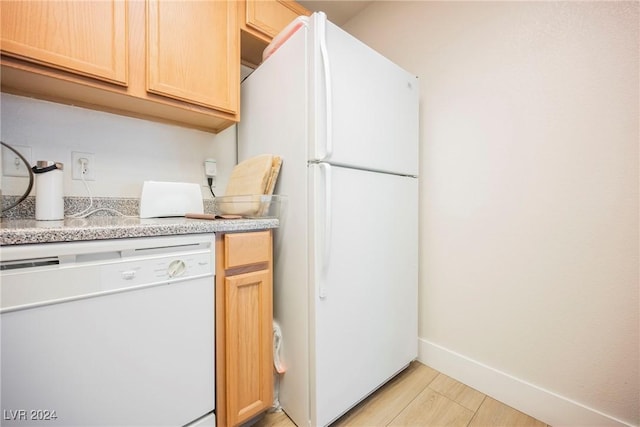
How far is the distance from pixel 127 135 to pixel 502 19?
1.94 meters

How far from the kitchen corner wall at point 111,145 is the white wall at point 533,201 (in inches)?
53.3

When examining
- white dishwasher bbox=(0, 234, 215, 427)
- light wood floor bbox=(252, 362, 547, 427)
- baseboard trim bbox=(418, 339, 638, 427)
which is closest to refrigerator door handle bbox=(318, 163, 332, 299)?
white dishwasher bbox=(0, 234, 215, 427)

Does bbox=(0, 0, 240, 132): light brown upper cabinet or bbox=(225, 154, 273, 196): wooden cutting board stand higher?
bbox=(0, 0, 240, 132): light brown upper cabinet

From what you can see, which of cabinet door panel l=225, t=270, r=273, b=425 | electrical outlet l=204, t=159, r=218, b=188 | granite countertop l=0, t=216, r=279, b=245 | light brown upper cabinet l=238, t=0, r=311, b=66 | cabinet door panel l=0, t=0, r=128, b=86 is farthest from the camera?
electrical outlet l=204, t=159, r=218, b=188

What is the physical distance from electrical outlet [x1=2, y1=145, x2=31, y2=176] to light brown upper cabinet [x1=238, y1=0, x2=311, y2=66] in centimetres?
111

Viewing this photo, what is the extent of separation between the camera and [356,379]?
114 centimetres

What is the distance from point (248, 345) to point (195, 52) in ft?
4.24

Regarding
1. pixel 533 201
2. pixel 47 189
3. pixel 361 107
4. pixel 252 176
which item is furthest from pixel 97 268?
pixel 533 201

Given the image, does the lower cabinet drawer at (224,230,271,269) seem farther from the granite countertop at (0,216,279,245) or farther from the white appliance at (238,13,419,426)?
the white appliance at (238,13,419,426)

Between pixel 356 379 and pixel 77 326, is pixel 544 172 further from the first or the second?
pixel 77 326

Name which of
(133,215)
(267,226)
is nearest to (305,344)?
(267,226)

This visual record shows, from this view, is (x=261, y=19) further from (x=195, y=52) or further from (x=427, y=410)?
(x=427, y=410)

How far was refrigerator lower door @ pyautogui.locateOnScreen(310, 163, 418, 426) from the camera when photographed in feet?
3.30

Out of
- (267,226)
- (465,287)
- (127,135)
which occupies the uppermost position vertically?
(127,135)
